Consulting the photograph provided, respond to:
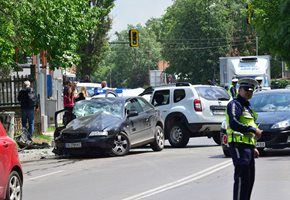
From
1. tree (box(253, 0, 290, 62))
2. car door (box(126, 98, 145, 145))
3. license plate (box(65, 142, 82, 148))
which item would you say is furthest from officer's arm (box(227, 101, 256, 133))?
tree (box(253, 0, 290, 62))

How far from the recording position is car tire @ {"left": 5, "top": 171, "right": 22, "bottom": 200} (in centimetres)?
1018

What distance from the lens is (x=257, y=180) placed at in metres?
13.0

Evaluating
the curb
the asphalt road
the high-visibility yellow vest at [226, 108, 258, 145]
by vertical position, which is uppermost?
the high-visibility yellow vest at [226, 108, 258, 145]

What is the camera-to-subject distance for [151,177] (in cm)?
1418

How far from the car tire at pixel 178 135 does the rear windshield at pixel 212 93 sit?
3.55 feet

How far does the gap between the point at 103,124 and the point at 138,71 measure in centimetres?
12633

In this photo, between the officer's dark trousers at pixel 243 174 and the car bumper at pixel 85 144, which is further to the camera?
the car bumper at pixel 85 144

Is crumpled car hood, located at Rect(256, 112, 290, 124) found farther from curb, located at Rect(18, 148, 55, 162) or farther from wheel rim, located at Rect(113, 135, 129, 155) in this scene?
curb, located at Rect(18, 148, 55, 162)

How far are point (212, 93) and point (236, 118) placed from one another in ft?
42.5

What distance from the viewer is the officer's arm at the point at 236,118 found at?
9.11m

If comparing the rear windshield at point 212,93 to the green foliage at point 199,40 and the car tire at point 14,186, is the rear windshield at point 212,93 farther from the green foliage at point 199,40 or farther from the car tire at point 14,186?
the green foliage at point 199,40

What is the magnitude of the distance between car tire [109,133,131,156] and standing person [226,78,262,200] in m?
9.64

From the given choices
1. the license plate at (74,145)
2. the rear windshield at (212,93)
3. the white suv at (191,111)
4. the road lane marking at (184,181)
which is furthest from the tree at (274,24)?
the road lane marking at (184,181)

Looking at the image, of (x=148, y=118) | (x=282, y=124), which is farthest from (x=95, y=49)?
(x=282, y=124)
